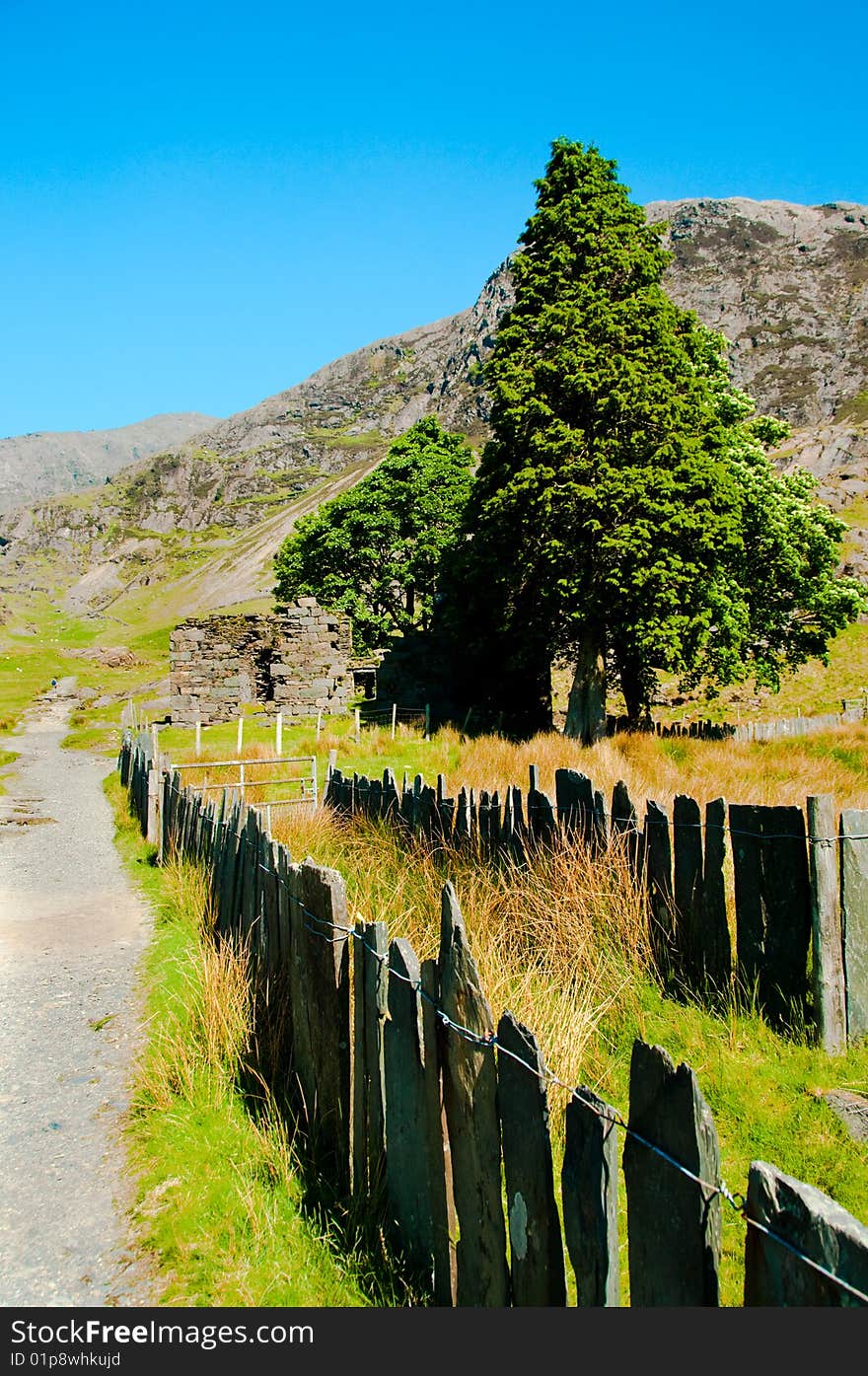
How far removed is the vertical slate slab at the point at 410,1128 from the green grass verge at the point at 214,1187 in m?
0.22

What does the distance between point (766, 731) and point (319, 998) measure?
60.8ft

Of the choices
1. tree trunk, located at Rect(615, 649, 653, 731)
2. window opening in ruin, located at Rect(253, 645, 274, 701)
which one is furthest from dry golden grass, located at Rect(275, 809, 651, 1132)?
window opening in ruin, located at Rect(253, 645, 274, 701)

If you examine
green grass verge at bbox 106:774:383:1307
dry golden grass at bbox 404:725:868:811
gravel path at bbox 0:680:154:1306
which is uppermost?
dry golden grass at bbox 404:725:868:811

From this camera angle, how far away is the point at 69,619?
297 feet

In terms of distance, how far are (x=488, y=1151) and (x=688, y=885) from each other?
115 inches

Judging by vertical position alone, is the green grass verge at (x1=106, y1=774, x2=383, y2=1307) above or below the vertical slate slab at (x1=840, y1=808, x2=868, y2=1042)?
below

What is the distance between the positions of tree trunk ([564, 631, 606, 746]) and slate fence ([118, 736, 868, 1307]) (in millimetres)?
17650

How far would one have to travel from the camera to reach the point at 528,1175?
2299 millimetres

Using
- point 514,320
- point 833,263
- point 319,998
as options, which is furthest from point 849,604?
point 833,263

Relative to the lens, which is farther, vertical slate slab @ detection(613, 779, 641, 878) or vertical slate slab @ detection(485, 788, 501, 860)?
vertical slate slab @ detection(485, 788, 501, 860)

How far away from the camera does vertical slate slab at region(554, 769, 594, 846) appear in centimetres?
579

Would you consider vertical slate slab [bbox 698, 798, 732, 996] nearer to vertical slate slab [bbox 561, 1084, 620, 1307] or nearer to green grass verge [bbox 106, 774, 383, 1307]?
green grass verge [bbox 106, 774, 383, 1307]

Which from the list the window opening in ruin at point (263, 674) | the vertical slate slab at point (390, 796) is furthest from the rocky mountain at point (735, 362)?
the vertical slate slab at point (390, 796)

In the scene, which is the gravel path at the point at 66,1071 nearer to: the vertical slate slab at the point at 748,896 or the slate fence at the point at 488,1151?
the slate fence at the point at 488,1151
